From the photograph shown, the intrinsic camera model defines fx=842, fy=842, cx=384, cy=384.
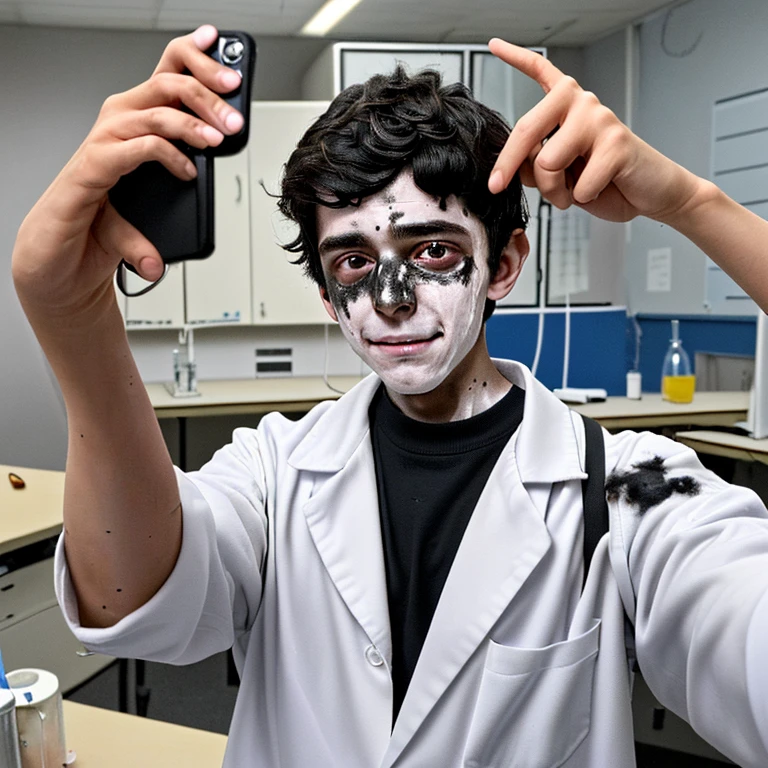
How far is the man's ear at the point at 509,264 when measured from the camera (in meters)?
1.07

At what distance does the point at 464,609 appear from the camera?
915mm

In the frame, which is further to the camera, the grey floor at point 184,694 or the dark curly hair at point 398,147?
the grey floor at point 184,694

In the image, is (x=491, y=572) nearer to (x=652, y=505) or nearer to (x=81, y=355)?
(x=652, y=505)

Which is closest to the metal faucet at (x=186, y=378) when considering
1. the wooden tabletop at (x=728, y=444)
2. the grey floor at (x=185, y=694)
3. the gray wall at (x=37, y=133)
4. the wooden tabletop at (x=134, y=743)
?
the gray wall at (x=37, y=133)

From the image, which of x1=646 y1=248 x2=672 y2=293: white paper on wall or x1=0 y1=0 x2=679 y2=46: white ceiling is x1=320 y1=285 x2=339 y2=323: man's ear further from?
x1=646 y1=248 x2=672 y2=293: white paper on wall

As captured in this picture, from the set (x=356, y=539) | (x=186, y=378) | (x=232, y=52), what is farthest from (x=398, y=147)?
(x=186, y=378)

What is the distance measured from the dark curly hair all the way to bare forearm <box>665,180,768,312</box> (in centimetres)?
25

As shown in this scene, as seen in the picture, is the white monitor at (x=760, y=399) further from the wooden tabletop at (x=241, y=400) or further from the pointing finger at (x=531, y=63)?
the pointing finger at (x=531, y=63)

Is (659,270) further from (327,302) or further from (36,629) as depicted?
(327,302)

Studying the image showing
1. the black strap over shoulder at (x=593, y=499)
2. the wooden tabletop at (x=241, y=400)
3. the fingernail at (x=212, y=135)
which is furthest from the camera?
the wooden tabletop at (x=241, y=400)

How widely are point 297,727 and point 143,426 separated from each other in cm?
42

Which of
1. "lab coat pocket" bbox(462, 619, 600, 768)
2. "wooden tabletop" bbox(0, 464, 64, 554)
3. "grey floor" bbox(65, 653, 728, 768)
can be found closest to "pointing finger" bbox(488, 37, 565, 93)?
Answer: "lab coat pocket" bbox(462, 619, 600, 768)

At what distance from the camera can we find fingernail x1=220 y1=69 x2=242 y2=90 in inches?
24.0

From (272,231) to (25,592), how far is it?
3273 mm
